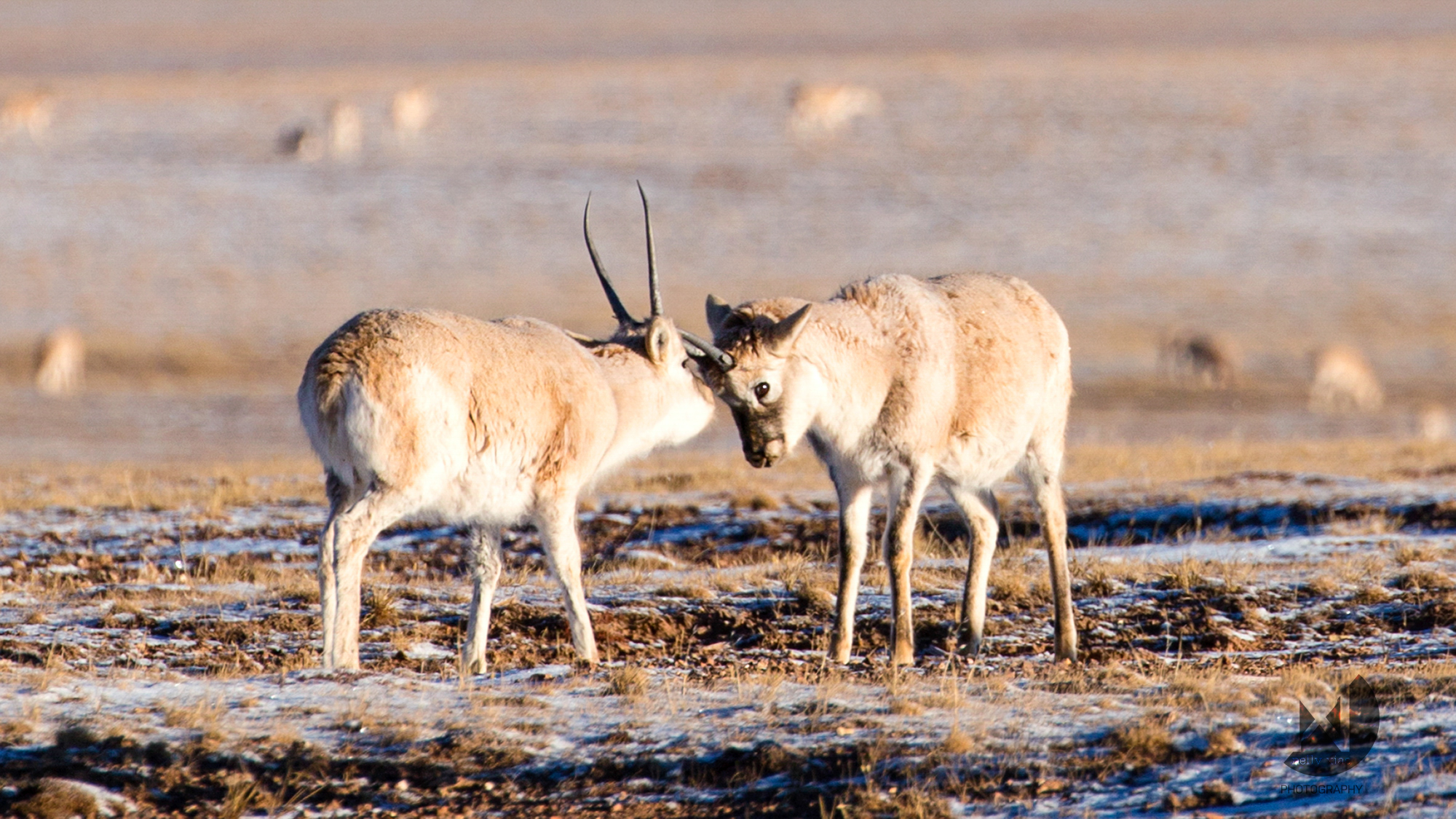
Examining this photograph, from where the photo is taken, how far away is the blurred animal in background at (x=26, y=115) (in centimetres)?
4431

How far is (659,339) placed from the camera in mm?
8516

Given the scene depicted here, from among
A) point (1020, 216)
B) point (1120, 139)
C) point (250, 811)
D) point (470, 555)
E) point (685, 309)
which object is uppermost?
point (1120, 139)

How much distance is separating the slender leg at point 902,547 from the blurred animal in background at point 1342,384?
19.6 metres

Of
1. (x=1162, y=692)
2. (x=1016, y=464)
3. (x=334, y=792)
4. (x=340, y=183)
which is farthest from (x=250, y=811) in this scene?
(x=340, y=183)

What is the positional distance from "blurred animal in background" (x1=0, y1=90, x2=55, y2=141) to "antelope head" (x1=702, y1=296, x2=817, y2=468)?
42087 mm

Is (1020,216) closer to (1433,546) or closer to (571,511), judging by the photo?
(1433,546)

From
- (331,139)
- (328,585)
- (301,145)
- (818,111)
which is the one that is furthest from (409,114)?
(328,585)

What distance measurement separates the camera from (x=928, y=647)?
866cm

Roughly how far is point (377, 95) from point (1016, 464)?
4609 centimetres

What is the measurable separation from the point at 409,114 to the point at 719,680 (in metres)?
41.4

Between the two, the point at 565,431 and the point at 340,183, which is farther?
the point at 340,183

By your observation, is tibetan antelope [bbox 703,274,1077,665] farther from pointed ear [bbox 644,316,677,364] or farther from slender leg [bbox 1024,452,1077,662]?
pointed ear [bbox 644,316,677,364]

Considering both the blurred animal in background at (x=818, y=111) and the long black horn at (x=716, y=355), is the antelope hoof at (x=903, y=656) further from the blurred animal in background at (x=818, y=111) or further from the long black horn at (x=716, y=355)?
the blurred animal in background at (x=818, y=111)

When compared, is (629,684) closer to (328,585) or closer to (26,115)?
(328,585)
